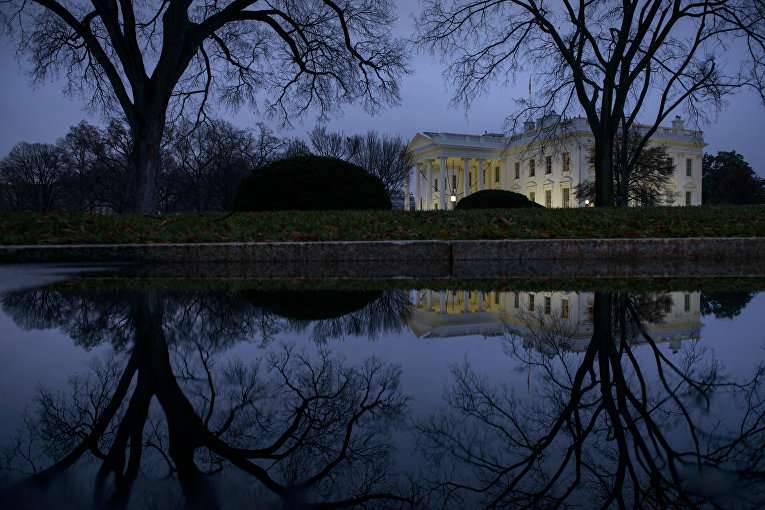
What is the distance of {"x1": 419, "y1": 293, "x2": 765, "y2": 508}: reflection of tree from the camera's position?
1227 millimetres

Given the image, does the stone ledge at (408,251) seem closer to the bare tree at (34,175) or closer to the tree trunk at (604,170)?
the tree trunk at (604,170)

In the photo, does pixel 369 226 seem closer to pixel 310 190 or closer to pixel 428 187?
pixel 310 190

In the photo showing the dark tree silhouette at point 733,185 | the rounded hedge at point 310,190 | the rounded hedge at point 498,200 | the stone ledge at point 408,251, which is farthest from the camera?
the dark tree silhouette at point 733,185

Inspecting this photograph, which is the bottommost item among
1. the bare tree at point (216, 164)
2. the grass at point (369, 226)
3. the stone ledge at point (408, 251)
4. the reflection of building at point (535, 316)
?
the reflection of building at point (535, 316)

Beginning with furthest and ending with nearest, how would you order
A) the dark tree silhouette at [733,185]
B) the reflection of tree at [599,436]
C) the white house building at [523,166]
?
1. the dark tree silhouette at [733,185]
2. the white house building at [523,166]
3. the reflection of tree at [599,436]

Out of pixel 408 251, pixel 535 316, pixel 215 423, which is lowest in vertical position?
pixel 215 423

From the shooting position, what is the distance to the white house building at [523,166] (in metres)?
50.5

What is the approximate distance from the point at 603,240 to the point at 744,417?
5844 millimetres

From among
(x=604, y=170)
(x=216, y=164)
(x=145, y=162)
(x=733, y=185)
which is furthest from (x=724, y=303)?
(x=733, y=185)

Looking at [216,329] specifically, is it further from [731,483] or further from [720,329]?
[720,329]

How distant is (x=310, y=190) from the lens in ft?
41.6

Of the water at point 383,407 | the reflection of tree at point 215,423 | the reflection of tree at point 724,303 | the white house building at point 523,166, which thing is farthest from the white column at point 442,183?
the reflection of tree at point 215,423

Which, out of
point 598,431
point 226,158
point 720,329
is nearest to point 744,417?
point 598,431

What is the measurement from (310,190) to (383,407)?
11.2 meters
